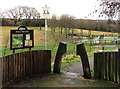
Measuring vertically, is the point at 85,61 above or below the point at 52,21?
below

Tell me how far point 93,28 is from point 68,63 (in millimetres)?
2314

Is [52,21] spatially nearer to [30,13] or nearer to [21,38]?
[30,13]

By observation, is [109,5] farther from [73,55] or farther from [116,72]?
[73,55]

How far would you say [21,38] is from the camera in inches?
216

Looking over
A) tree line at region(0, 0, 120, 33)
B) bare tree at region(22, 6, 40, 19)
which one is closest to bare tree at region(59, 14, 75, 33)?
tree line at region(0, 0, 120, 33)

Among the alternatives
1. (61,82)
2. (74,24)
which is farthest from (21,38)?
(74,24)

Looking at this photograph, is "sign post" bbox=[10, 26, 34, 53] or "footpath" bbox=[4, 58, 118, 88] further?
"sign post" bbox=[10, 26, 34, 53]

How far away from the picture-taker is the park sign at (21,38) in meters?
5.20

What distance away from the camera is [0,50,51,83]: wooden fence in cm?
439

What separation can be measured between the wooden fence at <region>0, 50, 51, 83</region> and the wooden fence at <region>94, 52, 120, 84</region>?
176cm

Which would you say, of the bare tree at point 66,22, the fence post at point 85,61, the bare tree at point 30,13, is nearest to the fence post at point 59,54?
the fence post at point 85,61

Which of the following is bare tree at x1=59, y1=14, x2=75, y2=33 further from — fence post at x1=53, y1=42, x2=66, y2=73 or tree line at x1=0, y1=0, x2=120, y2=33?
fence post at x1=53, y1=42, x2=66, y2=73

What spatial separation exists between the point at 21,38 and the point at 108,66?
116 inches

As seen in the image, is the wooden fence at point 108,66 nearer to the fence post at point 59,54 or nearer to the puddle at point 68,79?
the puddle at point 68,79
